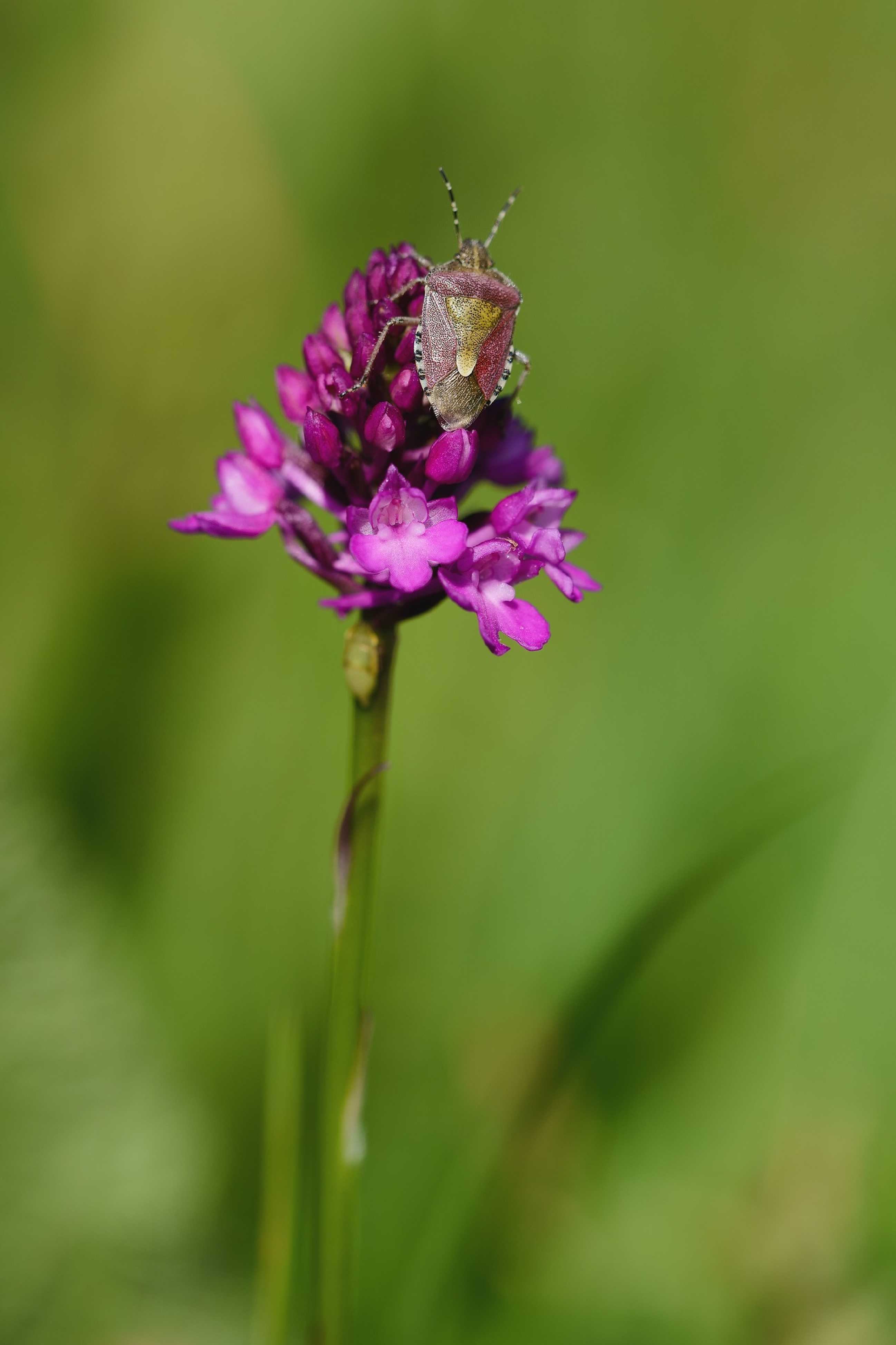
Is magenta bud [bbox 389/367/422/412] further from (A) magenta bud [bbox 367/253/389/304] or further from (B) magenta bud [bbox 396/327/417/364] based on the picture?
(A) magenta bud [bbox 367/253/389/304]

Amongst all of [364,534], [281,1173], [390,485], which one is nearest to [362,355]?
[390,485]

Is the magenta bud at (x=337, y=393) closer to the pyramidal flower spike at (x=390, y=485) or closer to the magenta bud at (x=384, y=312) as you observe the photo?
the pyramidal flower spike at (x=390, y=485)

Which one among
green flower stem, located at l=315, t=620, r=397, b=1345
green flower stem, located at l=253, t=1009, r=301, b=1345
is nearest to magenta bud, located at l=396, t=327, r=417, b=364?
green flower stem, located at l=315, t=620, r=397, b=1345

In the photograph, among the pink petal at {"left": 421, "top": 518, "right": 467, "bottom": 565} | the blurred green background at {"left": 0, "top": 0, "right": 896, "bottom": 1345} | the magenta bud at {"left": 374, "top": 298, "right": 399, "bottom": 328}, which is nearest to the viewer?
the pink petal at {"left": 421, "top": 518, "right": 467, "bottom": 565}

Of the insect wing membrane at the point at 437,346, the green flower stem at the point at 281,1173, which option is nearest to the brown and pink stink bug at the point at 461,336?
the insect wing membrane at the point at 437,346

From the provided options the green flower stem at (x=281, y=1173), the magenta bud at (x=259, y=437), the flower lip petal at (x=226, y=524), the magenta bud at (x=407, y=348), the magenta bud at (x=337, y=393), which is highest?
the magenta bud at (x=407, y=348)

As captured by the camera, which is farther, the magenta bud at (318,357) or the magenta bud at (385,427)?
the magenta bud at (318,357)

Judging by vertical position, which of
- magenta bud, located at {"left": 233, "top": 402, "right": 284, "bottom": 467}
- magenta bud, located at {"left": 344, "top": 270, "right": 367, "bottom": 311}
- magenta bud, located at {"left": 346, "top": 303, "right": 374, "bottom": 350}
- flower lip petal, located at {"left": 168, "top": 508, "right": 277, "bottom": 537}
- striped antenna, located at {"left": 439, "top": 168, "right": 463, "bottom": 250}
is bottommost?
flower lip petal, located at {"left": 168, "top": 508, "right": 277, "bottom": 537}
